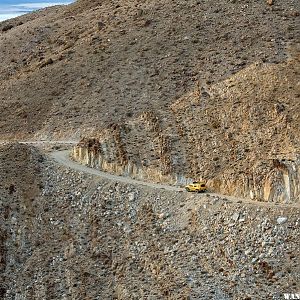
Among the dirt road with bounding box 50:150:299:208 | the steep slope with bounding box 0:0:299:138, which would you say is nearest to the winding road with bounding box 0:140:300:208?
the dirt road with bounding box 50:150:299:208

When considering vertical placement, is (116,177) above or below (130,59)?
below

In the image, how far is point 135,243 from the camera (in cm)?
3947

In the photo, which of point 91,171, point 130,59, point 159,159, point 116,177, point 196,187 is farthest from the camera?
point 130,59

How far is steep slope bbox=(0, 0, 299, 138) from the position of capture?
55.8 meters

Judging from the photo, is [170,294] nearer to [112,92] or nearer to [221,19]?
[112,92]

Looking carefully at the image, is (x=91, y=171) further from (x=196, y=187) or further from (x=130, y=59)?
(x=130, y=59)

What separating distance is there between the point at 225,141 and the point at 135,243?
10993mm

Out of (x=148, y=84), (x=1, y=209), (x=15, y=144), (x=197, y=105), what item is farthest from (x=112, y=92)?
(x=1, y=209)

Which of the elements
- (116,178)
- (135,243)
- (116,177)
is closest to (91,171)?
(116,177)

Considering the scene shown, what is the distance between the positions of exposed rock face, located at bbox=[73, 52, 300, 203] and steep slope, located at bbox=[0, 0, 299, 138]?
9.59 feet

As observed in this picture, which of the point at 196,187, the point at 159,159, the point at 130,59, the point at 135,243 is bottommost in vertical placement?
the point at 135,243

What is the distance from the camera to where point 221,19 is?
6362 cm

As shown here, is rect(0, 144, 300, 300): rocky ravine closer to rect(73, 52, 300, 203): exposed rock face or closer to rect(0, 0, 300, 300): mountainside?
rect(0, 0, 300, 300): mountainside

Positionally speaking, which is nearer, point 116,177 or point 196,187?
point 196,187
